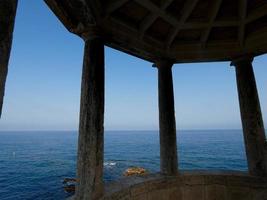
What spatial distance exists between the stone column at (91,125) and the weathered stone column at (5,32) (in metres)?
3.37

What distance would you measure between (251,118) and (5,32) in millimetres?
7810

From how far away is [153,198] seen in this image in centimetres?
651

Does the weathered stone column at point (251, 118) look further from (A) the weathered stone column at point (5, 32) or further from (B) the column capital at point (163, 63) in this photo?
(A) the weathered stone column at point (5, 32)

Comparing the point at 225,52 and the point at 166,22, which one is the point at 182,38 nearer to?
the point at 166,22

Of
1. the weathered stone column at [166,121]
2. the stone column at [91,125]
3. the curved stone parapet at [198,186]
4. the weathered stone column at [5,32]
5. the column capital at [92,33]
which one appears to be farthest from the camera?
the weathered stone column at [166,121]

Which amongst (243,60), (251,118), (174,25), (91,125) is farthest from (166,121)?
(243,60)

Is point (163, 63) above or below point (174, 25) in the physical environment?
below

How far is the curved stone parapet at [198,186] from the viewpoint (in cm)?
642

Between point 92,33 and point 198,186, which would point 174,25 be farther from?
point 198,186

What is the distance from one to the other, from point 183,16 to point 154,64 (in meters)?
2.26

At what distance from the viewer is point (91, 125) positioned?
5.16m

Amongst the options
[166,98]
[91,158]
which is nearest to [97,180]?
[91,158]

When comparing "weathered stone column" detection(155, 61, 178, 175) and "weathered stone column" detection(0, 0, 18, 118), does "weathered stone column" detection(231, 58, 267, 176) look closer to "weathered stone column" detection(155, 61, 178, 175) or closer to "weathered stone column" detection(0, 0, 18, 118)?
"weathered stone column" detection(155, 61, 178, 175)

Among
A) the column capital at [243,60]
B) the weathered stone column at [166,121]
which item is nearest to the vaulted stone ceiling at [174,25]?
the column capital at [243,60]
